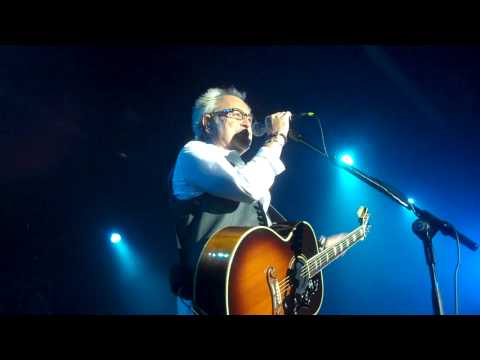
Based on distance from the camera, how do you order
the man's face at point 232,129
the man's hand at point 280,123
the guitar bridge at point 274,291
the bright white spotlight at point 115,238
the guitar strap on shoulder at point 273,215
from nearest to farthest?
the guitar bridge at point 274,291
the man's hand at point 280,123
the man's face at point 232,129
the guitar strap on shoulder at point 273,215
the bright white spotlight at point 115,238

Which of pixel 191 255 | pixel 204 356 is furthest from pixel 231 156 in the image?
pixel 204 356

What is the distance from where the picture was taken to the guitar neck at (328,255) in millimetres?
1869

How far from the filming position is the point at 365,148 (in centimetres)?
351

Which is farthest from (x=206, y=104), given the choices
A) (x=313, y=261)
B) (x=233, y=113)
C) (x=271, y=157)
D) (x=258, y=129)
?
(x=313, y=261)

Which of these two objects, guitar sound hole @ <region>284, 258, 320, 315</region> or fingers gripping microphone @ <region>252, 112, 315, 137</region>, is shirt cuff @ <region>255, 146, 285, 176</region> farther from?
guitar sound hole @ <region>284, 258, 320, 315</region>

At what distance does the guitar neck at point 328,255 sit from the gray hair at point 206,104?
845 mm

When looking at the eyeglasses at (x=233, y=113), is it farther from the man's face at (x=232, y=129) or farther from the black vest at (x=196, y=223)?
the black vest at (x=196, y=223)

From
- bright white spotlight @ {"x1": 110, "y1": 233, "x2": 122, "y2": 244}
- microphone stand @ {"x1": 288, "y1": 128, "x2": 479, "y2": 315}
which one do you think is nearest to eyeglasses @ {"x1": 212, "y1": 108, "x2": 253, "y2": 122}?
microphone stand @ {"x1": 288, "y1": 128, "x2": 479, "y2": 315}

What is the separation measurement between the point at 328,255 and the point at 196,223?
75 centimetres

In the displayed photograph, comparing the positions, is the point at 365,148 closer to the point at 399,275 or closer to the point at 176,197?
the point at 399,275

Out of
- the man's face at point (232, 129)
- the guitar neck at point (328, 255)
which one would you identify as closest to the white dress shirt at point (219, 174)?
the man's face at point (232, 129)

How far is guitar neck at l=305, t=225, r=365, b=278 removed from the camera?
1.87m

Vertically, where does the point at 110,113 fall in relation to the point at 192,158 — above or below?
above

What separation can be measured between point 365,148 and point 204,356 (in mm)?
2509
